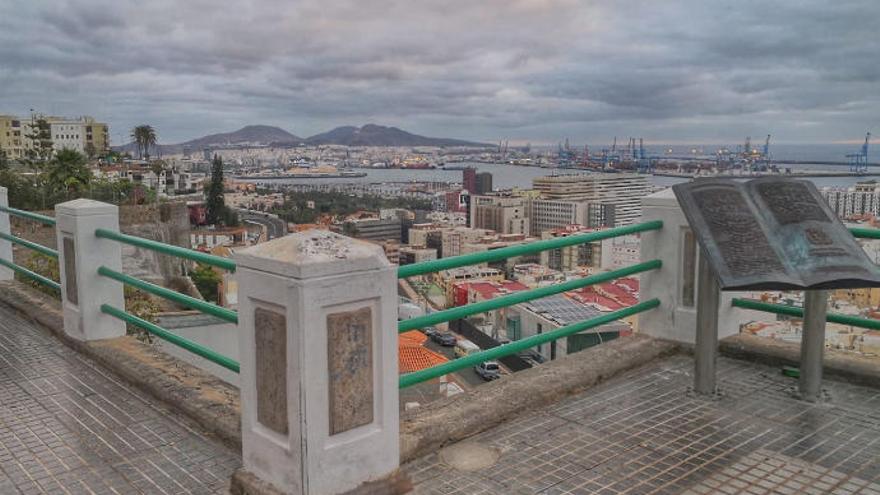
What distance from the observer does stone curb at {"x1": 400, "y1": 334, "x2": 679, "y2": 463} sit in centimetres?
399

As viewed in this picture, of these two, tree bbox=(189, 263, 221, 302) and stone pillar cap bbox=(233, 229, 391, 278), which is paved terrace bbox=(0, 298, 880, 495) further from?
tree bbox=(189, 263, 221, 302)

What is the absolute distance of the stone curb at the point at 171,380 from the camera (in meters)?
Result: 4.31

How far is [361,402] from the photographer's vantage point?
335 cm

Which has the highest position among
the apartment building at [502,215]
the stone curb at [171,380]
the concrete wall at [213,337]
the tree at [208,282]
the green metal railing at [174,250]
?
the green metal railing at [174,250]

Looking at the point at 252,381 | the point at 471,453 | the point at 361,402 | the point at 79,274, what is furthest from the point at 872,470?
the point at 79,274

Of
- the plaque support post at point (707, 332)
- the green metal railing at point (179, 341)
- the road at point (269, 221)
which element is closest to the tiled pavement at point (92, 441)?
the green metal railing at point (179, 341)

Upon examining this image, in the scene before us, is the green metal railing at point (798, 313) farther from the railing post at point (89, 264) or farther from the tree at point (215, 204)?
the tree at point (215, 204)

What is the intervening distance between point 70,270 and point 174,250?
2.22 m

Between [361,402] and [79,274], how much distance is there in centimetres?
387

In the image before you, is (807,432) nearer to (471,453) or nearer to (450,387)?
(471,453)

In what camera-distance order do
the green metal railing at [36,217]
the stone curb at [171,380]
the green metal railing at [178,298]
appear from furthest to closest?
1. the green metal railing at [36,217]
2. the stone curb at [171,380]
3. the green metal railing at [178,298]

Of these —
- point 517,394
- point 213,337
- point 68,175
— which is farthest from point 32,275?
point 68,175

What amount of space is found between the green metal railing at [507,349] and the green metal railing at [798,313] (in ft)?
2.22

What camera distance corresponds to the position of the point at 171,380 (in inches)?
199
